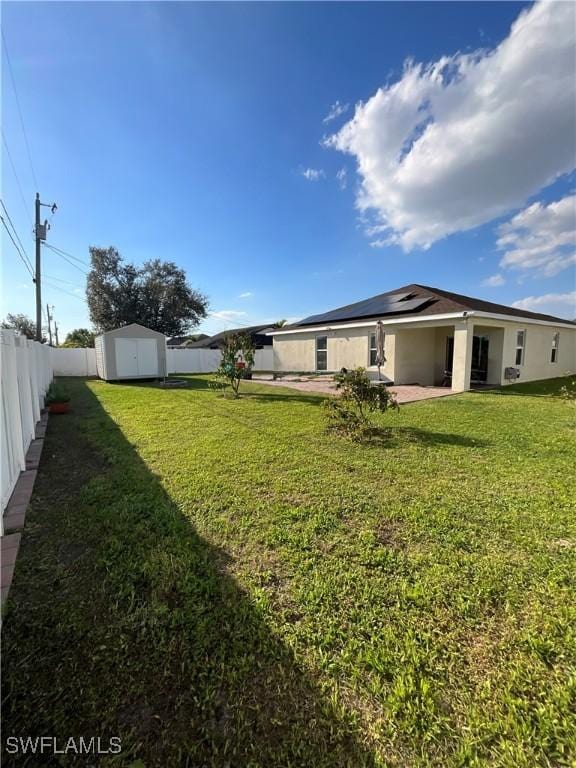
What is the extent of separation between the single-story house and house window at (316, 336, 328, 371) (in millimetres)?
50

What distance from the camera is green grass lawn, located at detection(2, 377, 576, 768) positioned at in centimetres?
140

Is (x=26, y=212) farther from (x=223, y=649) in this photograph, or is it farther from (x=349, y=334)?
(x=223, y=649)

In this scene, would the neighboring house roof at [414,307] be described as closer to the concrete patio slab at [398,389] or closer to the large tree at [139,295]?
the concrete patio slab at [398,389]

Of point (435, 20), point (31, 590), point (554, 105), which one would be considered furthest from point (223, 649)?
point (554, 105)

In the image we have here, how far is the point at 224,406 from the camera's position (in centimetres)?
931

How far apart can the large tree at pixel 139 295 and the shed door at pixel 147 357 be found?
1410cm

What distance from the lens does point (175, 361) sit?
23.7 metres

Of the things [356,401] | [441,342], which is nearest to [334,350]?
[441,342]

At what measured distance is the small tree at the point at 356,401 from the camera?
588cm

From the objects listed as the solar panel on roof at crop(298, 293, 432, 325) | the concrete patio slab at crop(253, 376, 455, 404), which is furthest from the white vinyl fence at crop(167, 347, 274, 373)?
the solar panel on roof at crop(298, 293, 432, 325)

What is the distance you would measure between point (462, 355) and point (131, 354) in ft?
51.3

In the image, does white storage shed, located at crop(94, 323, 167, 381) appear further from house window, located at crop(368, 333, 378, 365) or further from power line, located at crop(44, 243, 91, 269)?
house window, located at crop(368, 333, 378, 365)

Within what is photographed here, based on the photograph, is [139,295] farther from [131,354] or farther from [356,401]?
[356,401]

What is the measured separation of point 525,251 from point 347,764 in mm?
Answer: 21474
